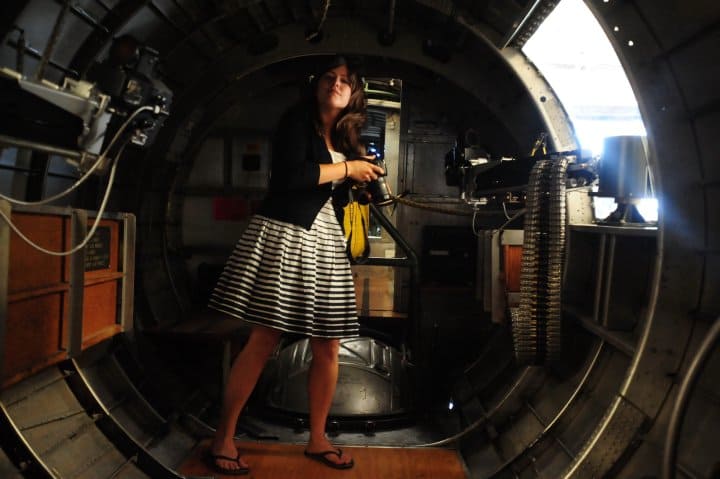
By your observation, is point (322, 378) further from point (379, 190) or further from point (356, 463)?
point (379, 190)

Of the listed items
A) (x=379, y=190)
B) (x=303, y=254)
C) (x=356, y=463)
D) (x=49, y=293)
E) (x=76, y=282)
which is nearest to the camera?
(x=49, y=293)

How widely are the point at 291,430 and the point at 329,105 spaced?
2227mm

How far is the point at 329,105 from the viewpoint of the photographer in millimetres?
2355

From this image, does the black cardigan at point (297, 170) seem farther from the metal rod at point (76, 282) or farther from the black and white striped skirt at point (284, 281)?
the metal rod at point (76, 282)

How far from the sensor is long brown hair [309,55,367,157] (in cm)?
238

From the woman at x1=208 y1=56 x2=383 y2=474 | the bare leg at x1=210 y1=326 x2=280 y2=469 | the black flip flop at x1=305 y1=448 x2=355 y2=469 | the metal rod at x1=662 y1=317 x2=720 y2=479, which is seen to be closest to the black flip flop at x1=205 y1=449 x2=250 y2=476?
the woman at x1=208 y1=56 x2=383 y2=474

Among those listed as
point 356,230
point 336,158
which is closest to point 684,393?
point 336,158

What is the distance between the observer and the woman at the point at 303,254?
222 centimetres

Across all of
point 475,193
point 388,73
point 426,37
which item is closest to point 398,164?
point 388,73

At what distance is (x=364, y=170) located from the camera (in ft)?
7.50

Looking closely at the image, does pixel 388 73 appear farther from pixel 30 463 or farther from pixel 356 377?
pixel 30 463

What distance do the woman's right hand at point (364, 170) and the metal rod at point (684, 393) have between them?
1.50 metres

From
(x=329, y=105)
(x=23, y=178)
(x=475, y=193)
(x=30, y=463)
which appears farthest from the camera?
(x=475, y=193)

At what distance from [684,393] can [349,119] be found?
179 cm
